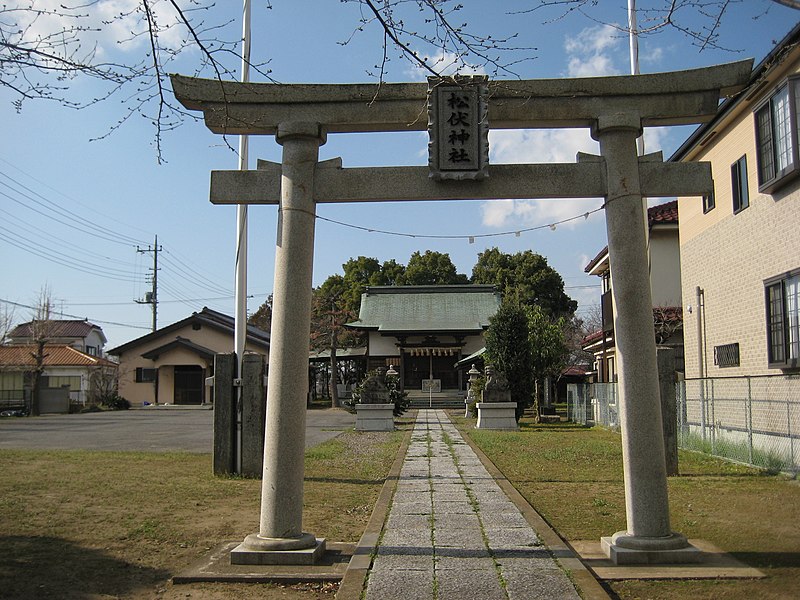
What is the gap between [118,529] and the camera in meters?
7.81

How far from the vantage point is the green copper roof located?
1720 inches

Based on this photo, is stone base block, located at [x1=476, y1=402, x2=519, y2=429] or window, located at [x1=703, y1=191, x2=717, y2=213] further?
stone base block, located at [x1=476, y1=402, x2=519, y2=429]

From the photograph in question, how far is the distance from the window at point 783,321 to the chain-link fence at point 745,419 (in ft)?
2.06

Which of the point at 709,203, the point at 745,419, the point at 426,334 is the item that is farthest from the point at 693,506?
the point at 426,334

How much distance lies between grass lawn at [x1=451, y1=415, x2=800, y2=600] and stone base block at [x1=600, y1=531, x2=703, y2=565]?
0.45 metres

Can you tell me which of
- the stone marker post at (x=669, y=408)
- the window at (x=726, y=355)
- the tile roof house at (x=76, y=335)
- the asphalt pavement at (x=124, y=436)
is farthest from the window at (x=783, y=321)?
the tile roof house at (x=76, y=335)

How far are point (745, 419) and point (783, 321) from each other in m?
1.89

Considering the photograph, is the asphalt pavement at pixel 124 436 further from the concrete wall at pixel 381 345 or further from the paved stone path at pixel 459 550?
the concrete wall at pixel 381 345

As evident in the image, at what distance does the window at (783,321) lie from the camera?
12.2m

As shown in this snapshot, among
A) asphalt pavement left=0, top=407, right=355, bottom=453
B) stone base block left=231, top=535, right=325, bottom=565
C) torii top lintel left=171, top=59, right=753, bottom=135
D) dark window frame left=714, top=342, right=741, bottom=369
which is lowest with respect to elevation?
asphalt pavement left=0, top=407, right=355, bottom=453

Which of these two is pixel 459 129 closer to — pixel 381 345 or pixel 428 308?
pixel 381 345

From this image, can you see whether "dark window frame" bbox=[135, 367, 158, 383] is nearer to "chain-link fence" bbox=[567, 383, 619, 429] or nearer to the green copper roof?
the green copper roof

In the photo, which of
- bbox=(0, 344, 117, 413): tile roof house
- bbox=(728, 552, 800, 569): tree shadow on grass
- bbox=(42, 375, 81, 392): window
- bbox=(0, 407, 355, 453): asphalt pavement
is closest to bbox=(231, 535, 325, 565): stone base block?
bbox=(728, 552, 800, 569): tree shadow on grass

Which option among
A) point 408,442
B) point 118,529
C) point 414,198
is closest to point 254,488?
point 118,529
